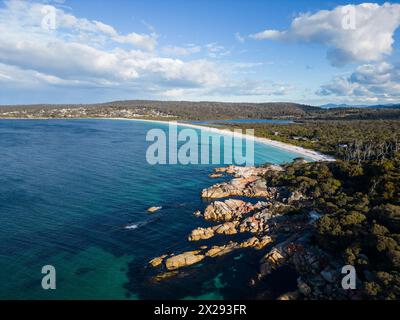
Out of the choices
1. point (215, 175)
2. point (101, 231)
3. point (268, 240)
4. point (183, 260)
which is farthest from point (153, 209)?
point (215, 175)

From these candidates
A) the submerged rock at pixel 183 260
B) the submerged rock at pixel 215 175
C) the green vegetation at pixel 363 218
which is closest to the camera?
the green vegetation at pixel 363 218

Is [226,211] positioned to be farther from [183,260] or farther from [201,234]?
[183,260]

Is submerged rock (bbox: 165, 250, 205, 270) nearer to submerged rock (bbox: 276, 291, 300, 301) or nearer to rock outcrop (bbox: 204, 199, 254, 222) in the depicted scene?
submerged rock (bbox: 276, 291, 300, 301)

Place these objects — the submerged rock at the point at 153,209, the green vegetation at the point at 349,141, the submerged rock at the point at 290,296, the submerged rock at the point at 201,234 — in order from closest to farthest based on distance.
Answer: the submerged rock at the point at 290,296 < the submerged rock at the point at 201,234 < the submerged rock at the point at 153,209 < the green vegetation at the point at 349,141

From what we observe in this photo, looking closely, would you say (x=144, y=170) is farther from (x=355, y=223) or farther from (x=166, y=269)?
(x=355, y=223)

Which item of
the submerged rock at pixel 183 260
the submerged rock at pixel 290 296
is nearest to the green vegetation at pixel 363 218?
the submerged rock at pixel 290 296

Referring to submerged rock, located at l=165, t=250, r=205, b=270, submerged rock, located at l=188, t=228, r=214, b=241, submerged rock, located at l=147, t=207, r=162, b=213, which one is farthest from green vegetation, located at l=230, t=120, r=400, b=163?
submerged rock, located at l=165, t=250, r=205, b=270

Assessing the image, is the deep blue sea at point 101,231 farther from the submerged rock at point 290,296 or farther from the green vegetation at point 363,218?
the green vegetation at point 363,218
